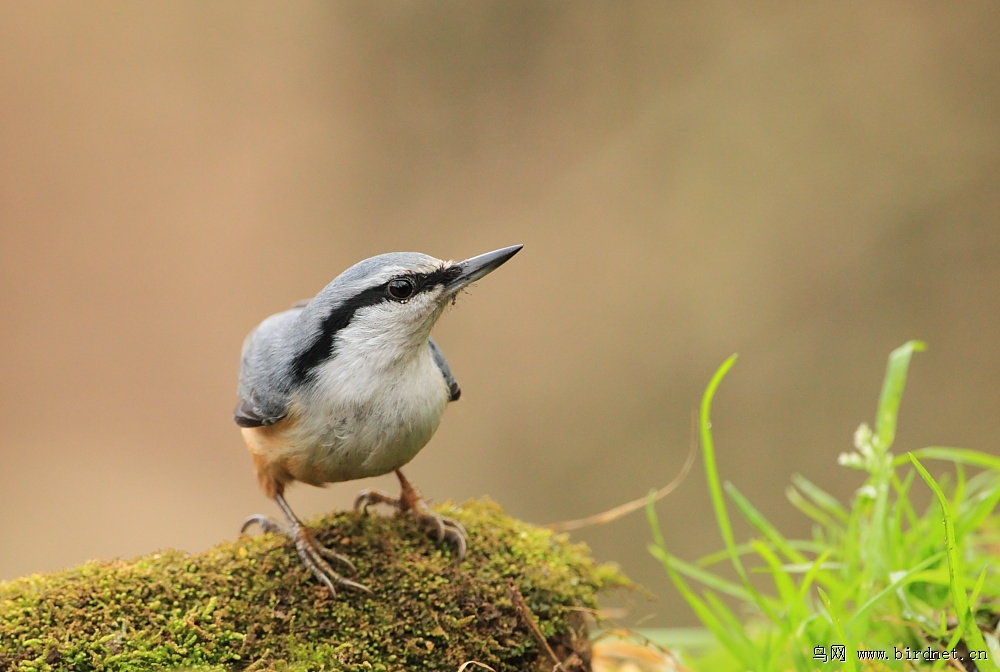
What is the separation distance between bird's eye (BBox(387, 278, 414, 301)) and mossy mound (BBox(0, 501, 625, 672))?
0.88 metres

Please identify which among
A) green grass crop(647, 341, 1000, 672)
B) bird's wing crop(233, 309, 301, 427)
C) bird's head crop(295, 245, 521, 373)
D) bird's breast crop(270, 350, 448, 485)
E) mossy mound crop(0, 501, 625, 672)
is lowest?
green grass crop(647, 341, 1000, 672)

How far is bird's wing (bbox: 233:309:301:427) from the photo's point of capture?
2.93m

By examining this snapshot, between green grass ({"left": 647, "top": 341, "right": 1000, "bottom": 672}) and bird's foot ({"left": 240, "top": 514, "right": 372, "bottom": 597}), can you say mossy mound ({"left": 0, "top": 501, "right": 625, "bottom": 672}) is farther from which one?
green grass ({"left": 647, "top": 341, "right": 1000, "bottom": 672})

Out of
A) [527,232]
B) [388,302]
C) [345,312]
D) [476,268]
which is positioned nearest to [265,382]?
[345,312]

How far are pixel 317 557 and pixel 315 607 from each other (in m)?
0.17

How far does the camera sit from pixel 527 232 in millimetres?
7969

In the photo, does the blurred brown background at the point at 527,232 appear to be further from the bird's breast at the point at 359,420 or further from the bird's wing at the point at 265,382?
the bird's breast at the point at 359,420

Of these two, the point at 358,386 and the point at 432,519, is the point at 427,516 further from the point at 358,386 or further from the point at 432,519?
the point at 358,386

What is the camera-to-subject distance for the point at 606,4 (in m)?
7.84

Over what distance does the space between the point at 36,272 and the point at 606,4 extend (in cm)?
624

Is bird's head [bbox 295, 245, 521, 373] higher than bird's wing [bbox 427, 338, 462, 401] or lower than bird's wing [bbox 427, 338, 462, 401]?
higher

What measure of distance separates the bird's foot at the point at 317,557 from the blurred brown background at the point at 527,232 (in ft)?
14.8

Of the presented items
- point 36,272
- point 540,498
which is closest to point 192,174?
point 36,272

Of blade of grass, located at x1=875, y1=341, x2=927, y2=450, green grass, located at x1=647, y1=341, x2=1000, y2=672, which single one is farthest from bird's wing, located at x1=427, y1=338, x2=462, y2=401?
blade of grass, located at x1=875, y1=341, x2=927, y2=450
